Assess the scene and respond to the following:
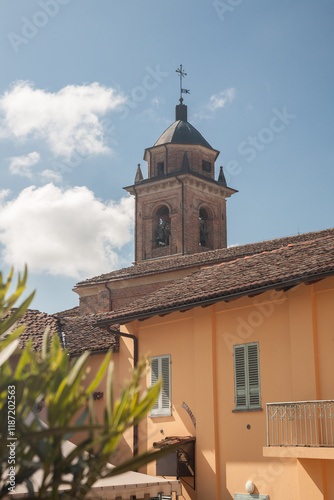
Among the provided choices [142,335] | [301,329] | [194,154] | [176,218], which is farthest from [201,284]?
[194,154]

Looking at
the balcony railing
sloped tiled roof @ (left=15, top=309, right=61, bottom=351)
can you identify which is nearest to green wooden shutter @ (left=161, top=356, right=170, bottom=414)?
the balcony railing

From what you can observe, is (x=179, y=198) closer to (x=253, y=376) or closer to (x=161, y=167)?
(x=161, y=167)

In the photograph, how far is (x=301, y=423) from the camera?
11.8 meters

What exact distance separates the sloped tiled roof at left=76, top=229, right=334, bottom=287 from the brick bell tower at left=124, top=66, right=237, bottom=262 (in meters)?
7.95

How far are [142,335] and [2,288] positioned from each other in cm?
1185

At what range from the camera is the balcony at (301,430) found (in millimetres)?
11344

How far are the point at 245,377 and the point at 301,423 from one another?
73.8 inches

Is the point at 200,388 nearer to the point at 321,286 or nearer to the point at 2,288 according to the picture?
the point at 321,286

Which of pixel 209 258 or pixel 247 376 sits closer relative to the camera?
pixel 247 376

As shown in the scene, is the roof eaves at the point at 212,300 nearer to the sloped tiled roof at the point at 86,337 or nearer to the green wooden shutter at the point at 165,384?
the sloped tiled roof at the point at 86,337

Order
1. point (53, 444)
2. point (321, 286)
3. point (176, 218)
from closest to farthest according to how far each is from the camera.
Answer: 1. point (53, 444)
2. point (321, 286)
3. point (176, 218)

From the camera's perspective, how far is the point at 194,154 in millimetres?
39969

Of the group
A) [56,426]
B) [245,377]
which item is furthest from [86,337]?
[56,426]

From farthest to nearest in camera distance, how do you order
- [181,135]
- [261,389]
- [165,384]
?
[181,135] → [165,384] → [261,389]
